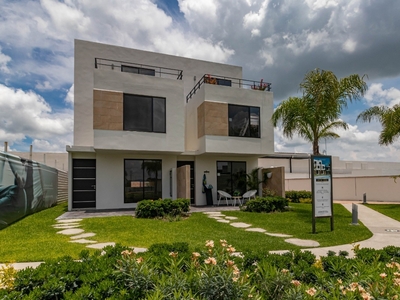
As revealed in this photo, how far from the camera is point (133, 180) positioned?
1376cm

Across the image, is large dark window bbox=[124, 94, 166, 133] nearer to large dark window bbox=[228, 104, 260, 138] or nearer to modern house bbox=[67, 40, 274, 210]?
modern house bbox=[67, 40, 274, 210]

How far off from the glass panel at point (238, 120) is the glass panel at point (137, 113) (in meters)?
4.20

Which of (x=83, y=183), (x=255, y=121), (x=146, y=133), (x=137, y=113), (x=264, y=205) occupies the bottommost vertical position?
(x=264, y=205)

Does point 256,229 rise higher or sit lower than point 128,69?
lower

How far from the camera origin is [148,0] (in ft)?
32.3

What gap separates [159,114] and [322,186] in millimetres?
8056

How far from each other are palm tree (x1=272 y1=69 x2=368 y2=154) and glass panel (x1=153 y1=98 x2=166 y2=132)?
537 cm

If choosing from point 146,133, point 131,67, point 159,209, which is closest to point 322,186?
point 159,209

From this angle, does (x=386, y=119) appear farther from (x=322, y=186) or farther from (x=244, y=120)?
(x=322, y=186)

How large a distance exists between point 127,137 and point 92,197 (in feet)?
11.8

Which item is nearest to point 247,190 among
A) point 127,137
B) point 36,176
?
point 127,137

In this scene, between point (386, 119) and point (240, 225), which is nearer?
point (240, 225)

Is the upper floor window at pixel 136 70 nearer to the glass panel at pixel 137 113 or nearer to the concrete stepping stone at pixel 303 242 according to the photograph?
the glass panel at pixel 137 113

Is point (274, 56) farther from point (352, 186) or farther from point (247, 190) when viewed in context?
point (352, 186)
